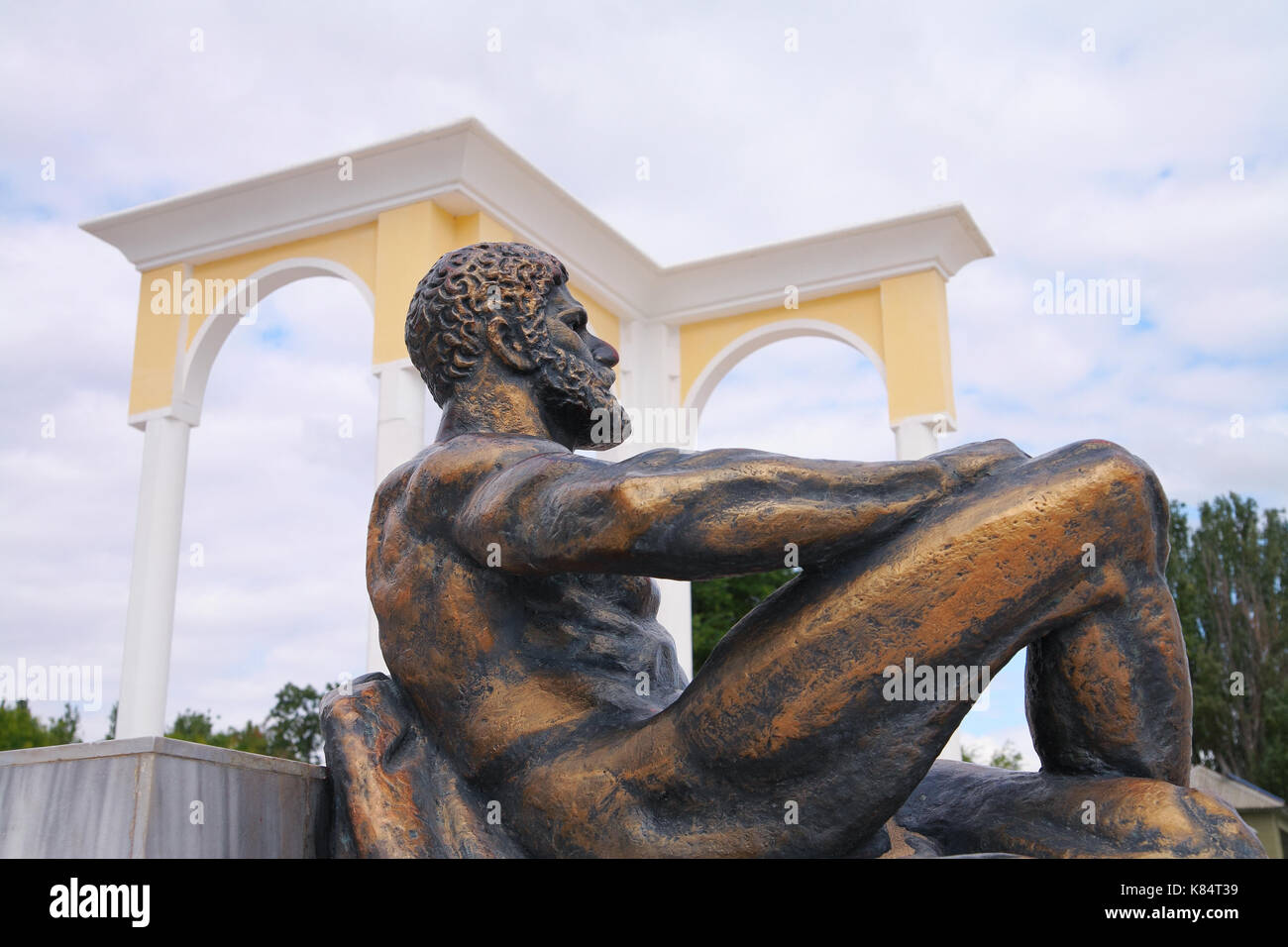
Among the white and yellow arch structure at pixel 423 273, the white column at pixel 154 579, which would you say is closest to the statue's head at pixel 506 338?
the white and yellow arch structure at pixel 423 273

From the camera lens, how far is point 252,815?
2402mm

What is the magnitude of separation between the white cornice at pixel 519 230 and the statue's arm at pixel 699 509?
969cm

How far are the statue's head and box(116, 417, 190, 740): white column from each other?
10.5 metres

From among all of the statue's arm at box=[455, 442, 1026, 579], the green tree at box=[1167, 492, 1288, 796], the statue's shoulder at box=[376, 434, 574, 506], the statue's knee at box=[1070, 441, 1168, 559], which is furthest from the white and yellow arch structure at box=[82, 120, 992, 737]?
the green tree at box=[1167, 492, 1288, 796]

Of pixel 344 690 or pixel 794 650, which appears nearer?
pixel 794 650

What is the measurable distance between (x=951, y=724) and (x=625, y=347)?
13.6 m

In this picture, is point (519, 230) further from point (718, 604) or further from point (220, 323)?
point (718, 604)

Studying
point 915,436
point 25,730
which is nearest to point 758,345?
point 915,436

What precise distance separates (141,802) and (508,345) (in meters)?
1.08

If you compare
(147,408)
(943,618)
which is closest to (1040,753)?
(943,618)

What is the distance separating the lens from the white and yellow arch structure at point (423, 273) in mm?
12133

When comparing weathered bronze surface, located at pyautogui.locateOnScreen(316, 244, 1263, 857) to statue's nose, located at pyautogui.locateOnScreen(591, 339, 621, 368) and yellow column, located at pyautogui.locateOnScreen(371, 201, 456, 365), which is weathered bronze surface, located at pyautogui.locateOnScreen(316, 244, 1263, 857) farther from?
yellow column, located at pyautogui.locateOnScreen(371, 201, 456, 365)

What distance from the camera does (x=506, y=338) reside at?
8.90 feet
